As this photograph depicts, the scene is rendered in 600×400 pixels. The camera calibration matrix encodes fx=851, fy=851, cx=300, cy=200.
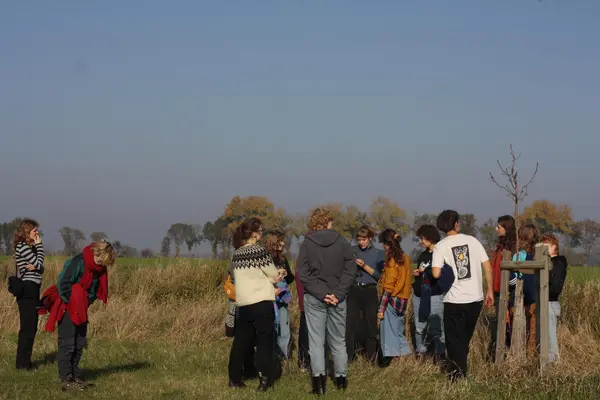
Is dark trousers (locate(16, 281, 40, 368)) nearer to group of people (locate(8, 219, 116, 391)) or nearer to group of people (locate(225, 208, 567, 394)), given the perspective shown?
group of people (locate(8, 219, 116, 391))

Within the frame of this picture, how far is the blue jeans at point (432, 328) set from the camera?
10898 millimetres

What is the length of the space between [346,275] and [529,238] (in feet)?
8.04

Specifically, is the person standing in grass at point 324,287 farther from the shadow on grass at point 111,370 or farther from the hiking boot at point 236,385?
the shadow on grass at point 111,370

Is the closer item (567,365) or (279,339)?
(567,365)

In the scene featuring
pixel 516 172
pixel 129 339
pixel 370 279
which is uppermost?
pixel 516 172

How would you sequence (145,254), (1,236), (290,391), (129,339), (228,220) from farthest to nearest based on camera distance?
(228,220)
(1,236)
(145,254)
(129,339)
(290,391)

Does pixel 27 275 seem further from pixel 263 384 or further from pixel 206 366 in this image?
pixel 263 384

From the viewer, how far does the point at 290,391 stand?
909 centimetres

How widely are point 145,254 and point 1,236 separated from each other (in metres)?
33.0

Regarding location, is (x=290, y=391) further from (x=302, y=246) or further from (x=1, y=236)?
(x=1, y=236)

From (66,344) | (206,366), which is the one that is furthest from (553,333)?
(66,344)

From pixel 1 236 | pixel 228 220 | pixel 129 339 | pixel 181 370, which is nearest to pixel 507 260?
pixel 181 370

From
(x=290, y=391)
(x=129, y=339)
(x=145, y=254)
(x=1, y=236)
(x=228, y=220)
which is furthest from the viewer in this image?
(x=228, y=220)

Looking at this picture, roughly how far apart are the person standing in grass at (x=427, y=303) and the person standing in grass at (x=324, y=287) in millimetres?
1909
